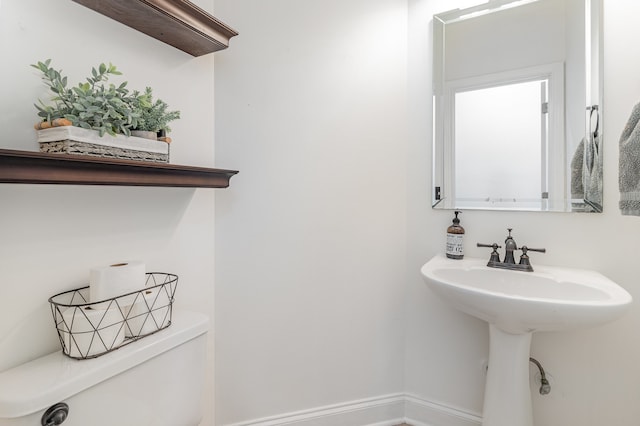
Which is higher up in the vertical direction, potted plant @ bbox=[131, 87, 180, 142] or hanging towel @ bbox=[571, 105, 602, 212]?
potted plant @ bbox=[131, 87, 180, 142]

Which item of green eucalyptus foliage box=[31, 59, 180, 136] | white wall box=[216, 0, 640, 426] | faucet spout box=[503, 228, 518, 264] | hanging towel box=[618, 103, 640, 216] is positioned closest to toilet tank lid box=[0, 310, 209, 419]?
white wall box=[216, 0, 640, 426]

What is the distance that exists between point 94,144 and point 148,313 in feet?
1.53

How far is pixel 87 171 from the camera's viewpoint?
2.43ft

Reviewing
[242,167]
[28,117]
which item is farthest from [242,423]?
[28,117]

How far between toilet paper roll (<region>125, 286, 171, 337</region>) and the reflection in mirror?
3.94 feet

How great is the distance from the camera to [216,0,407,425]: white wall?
125cm

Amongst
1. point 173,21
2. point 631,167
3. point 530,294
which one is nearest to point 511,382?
point 530,294

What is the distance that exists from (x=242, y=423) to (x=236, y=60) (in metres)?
1.46

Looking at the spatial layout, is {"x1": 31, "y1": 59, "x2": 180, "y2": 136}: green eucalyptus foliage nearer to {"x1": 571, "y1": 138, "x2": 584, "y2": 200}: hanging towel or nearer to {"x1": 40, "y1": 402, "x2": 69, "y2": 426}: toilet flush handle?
{"x1": 40, "y1": 402, "x2": 69, "y2": 426}: toilet flush handle

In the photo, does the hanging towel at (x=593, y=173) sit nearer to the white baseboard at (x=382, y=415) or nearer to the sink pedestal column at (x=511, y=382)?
the sink pedestal column at (x=511, y=382)

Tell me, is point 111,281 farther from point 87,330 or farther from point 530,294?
point 530,294

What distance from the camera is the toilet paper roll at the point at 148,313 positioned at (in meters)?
0.85

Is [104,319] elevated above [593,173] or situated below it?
below

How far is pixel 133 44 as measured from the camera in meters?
0.98
